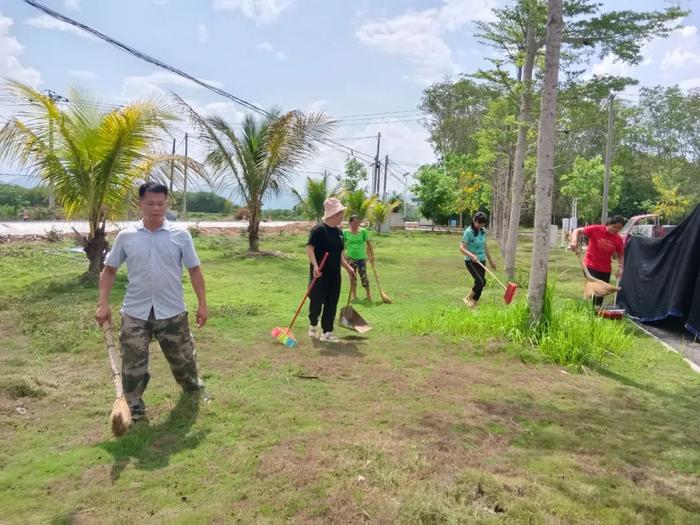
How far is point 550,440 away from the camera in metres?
3.81

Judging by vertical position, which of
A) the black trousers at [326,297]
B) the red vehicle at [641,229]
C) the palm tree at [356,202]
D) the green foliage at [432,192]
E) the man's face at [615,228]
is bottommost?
the black trousers at [326,297]

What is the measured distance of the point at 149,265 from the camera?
12.8 feet

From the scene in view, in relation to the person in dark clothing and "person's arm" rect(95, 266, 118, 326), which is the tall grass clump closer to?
Result: the person in dark clothing

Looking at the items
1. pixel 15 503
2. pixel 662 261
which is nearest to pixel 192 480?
pixel 15 503

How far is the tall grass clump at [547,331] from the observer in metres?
5.90

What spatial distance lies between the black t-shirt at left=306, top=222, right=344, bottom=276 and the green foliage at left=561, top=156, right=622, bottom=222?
930 inches

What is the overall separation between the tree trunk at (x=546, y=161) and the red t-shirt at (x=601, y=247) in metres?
1.79

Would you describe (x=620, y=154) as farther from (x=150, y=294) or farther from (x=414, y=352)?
(x=150, y=294)

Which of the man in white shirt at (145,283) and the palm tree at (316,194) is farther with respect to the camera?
the palm tree at (316,194)

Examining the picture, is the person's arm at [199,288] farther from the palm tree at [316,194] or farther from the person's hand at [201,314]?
the palm tree at [316,194]

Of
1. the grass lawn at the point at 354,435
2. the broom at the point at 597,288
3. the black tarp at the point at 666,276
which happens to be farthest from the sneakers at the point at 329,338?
the black tarp at the point at 666,276

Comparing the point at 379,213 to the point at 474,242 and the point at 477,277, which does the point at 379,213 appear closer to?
the point at 474,242

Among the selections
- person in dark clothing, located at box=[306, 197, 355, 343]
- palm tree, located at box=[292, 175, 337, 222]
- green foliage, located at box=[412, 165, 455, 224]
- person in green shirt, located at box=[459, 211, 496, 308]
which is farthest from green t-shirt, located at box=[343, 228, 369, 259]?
green foliage, located at box=[412, 165, 455, 224]

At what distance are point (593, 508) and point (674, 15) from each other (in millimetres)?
6897
